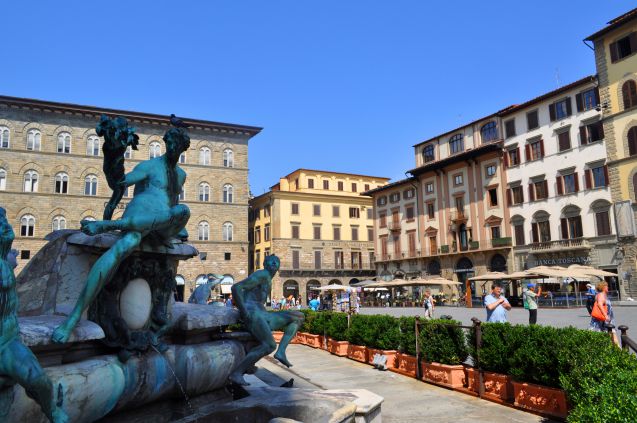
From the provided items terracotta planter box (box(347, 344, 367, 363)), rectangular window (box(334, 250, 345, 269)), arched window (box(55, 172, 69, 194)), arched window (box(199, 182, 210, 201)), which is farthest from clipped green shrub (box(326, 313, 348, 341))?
rectangular window (box(334, 250, 345, 269))

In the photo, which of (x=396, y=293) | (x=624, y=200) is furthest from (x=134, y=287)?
(x=396, y=293)

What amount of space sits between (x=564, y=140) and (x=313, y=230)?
28.6m

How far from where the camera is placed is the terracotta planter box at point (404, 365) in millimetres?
9039

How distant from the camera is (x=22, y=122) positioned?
41.2 m

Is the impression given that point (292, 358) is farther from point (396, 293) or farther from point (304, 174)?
point (304, 174)

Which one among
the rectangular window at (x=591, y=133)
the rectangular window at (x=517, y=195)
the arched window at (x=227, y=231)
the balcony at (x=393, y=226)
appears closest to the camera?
the rectangular window at (x=591, y=133)

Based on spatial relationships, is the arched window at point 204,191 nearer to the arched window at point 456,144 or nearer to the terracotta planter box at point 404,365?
the arched window at point 456,144

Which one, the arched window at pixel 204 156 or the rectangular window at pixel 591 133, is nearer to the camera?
the rectangular window at pixel 591 133

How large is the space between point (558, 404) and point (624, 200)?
95.2 feet

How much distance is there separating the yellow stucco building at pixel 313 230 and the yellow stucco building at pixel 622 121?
30.9 meters

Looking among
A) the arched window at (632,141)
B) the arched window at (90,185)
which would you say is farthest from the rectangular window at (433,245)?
the arched window at (90,185)

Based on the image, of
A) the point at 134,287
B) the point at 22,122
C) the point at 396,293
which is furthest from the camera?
the point at 396,293

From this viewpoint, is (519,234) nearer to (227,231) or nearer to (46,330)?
(227,231)

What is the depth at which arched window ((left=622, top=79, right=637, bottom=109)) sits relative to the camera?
29.8 meters
